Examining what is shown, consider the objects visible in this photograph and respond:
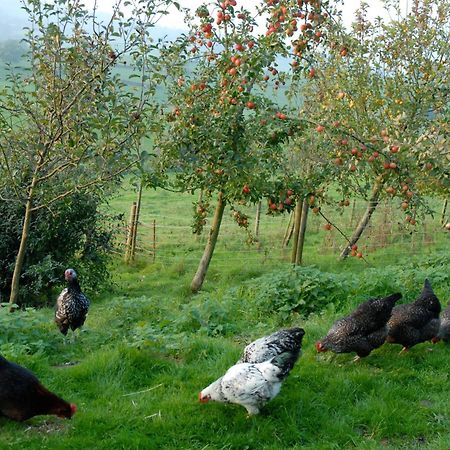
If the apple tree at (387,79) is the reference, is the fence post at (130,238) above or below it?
below

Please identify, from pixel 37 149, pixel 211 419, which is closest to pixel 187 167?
pixel 37 149

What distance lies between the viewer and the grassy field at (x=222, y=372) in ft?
16.8

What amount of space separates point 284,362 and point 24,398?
2431 millimetres

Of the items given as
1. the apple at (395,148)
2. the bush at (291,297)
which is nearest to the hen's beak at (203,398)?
the bush at (291,297)

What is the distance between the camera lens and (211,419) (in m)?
5.34

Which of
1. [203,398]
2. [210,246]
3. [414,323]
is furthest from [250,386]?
[210,246]

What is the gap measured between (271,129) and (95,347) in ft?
17.3

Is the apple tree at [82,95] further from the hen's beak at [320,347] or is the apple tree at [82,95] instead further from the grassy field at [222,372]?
the hen's beak at [320,347]

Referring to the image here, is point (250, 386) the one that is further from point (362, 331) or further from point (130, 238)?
point (130, 238)

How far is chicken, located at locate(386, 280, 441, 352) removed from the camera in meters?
7.07

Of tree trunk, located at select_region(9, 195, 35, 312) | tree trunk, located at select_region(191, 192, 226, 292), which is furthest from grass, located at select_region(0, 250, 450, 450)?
tree trunk, located at select_region(191, 192, 226, 292)

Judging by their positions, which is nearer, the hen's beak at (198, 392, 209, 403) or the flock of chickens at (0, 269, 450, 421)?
the flock of chickens at (0, 269, 450, 421)

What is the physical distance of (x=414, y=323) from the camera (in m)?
7.12

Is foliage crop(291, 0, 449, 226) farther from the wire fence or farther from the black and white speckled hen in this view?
the black and white speckled hen
